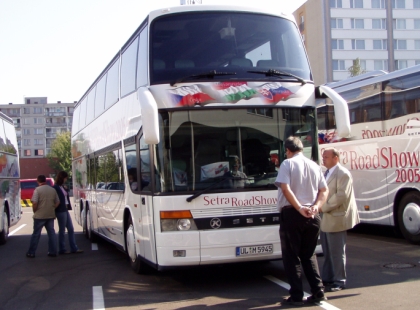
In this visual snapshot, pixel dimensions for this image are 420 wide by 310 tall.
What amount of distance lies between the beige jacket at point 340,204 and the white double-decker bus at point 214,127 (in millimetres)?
774

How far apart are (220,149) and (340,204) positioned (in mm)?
1812

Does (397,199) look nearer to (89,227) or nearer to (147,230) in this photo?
(147,230)

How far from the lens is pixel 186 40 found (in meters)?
8.72

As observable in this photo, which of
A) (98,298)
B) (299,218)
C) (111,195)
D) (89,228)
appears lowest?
(98,298)

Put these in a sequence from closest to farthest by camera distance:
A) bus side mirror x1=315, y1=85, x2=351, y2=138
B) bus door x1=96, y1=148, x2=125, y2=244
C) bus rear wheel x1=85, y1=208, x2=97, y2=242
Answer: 1. bus side mirror x1=315, y1=85, x2=351, y2=138
2. bus door x1=96, y1=148, x2=125, y2=244
3. bus rear wheel x1=85, y1=208, x2=97, y2=242

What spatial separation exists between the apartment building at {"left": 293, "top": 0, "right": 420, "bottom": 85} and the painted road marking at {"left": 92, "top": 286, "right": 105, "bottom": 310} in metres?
60.9

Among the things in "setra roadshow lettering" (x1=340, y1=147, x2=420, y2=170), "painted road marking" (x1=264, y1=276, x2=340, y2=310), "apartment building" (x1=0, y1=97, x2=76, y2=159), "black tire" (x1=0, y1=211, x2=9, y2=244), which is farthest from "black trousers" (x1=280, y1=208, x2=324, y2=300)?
"apartment building" (x1=0, y1=97, x2=76, y2=159)

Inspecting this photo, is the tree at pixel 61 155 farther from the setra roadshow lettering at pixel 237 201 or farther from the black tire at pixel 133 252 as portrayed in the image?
the setra roadshow lettering at pixel 237 201

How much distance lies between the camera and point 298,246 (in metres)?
7.07

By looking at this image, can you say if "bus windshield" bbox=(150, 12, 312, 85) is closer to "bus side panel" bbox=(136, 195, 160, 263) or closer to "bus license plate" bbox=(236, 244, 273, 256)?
"bus side panel" bbox=(136, 195, 160, 263)

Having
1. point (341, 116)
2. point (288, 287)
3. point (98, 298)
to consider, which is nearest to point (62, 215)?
point (98, 298)

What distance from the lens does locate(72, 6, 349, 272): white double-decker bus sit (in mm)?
8000

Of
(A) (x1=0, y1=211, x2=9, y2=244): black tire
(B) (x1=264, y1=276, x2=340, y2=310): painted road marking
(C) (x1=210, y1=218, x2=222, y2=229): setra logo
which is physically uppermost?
(C) (x1=210, y1=218, x2=222, y2=229): setra logo

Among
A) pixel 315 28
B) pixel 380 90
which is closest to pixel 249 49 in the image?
pixel 380 90
